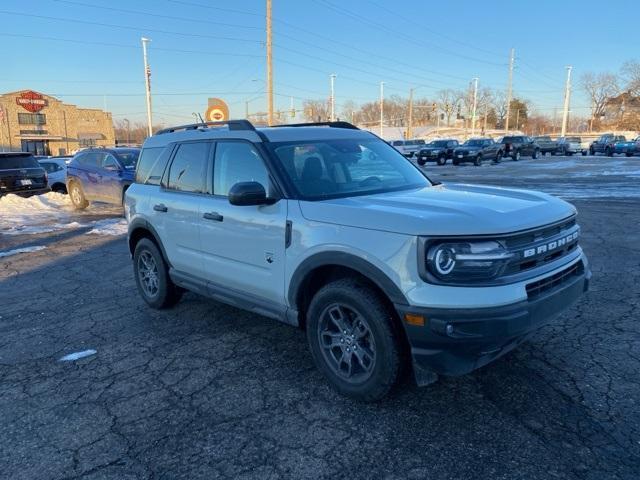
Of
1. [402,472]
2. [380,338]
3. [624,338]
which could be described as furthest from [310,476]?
[624,338]

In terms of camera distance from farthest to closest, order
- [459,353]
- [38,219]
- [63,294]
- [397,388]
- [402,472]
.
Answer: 1. [38,219]
2. [63,294]
3. [397,388]
4. [459,353]
5. [402,472]

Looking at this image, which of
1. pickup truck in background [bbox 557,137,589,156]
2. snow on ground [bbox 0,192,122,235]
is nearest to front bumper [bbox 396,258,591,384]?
snow on ground [bbox 0,192,122,235]

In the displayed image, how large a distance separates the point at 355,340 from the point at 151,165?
10.9ft

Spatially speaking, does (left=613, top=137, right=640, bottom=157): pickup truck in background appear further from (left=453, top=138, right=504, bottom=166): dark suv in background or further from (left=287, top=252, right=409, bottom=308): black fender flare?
(left=287, top=252, right=409, bottom=308): black fender flare

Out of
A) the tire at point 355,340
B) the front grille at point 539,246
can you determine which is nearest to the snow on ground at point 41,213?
the tire at point 355,340

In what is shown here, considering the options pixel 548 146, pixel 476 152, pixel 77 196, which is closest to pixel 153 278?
pixel 77 196

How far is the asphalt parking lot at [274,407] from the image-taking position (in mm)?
2811

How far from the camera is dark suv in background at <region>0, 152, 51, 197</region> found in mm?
14189

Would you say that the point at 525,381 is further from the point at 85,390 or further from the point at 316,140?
the point at 85,390

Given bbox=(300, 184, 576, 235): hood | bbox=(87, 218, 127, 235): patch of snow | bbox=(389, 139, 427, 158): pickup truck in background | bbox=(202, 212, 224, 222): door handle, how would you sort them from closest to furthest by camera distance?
bbox=(300, 184, 576, 235): hood, bbox=(202, 212, 224, 222): door handle, bbox=(87, 218, 127, 235): patch of snow, bbox=(389, 139, 427, 158): pickup truck in background

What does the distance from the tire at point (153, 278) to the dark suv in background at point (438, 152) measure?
31.9 m

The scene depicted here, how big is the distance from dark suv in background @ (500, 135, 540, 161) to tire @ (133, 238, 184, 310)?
122ft

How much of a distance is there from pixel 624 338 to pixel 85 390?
14.5 ft

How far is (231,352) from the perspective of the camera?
4.36 metres
